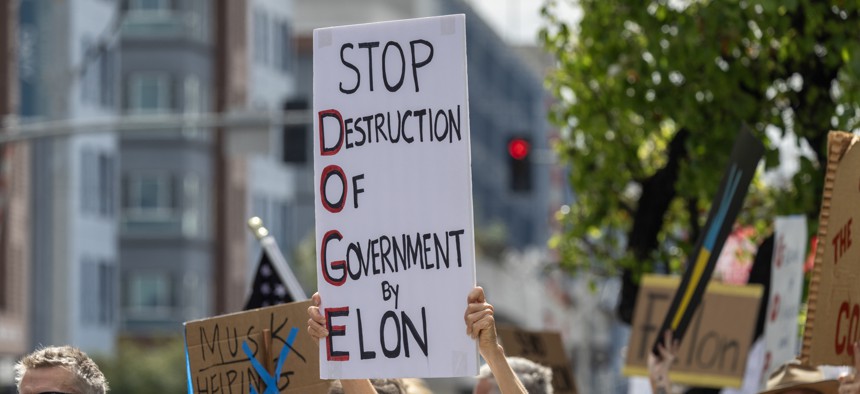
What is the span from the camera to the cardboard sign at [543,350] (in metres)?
12.1

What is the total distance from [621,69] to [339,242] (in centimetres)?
777

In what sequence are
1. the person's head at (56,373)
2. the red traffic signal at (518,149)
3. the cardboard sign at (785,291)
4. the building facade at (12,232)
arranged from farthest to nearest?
the building facade at (12,232)
the red traffic signal at (518,149)
the cardboard sign at (785,291)
the person's head at (56,373)

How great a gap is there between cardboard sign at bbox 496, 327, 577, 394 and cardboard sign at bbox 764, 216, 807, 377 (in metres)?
1.19

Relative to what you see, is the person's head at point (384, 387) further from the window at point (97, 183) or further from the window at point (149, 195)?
the window at point (149, 195)

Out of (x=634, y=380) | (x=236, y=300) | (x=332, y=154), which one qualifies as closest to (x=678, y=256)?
(x=634, y=380)

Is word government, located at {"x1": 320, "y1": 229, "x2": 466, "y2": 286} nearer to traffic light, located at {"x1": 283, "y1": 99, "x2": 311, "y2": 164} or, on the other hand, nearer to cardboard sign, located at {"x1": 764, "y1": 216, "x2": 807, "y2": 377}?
cardboard sign, located at {"x1": 764, "y1": 216, "x2": 807, "y2": 377}

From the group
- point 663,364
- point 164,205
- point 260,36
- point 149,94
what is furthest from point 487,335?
point 260,36

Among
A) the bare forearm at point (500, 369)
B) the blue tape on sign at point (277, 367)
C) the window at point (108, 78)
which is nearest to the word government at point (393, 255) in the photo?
the bare forearm at point (500, 369)

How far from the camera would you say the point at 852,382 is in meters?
7.15

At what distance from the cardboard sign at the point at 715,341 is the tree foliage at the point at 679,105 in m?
1.08

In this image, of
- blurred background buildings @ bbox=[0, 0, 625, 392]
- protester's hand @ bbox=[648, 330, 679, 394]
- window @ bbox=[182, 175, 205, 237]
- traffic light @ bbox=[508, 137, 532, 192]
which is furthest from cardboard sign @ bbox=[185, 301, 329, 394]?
window @ bbox=[182, 175, 205, 237]

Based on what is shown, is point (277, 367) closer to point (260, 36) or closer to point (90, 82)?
point (90, 82)

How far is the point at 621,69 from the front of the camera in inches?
576

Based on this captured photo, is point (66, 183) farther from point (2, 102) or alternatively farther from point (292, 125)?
point (2, 102)
